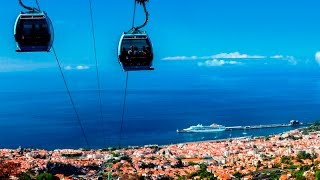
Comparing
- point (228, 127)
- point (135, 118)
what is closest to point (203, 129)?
point (228, 127)

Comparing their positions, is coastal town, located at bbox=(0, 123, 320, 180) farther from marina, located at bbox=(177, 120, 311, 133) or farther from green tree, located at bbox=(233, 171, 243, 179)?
marina, located at bbox=(177, 120, 311, 133)

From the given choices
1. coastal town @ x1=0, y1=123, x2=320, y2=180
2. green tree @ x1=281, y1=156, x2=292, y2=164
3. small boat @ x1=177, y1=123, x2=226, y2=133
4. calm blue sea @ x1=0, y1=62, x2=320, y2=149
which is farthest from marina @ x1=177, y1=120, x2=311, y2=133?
green tree @ x1=281, y1=156, x2=292, y2=164

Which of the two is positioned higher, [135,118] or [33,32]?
[135,118]

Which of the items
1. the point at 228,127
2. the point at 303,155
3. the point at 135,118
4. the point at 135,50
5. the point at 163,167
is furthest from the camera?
the point at 135,118

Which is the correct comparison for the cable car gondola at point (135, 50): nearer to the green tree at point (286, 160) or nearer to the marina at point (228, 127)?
the green tree at point (286, 160)

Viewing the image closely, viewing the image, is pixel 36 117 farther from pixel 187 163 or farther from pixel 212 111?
pixel 187 163

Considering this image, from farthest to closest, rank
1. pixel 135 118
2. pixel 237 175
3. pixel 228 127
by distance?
pixel 135 118, pixel 228 127, pixel 237 175

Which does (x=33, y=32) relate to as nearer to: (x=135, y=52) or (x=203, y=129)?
(x=135, y=52)

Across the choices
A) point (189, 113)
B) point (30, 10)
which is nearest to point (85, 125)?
point (189, 113)
